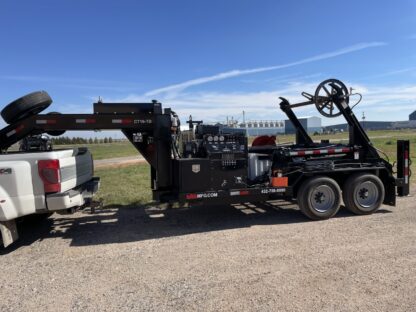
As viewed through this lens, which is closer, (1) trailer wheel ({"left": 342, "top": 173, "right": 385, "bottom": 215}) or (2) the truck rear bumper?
(2) the truck rear bumper

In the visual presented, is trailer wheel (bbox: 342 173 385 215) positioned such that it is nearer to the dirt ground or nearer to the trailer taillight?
the dirt ground

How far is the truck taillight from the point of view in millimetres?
5500

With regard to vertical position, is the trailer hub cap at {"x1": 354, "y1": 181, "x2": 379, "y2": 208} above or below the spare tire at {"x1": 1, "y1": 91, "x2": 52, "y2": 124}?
below

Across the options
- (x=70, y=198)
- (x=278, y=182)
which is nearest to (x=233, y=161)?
(x=278, y=182)

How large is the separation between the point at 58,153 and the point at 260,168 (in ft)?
12.7

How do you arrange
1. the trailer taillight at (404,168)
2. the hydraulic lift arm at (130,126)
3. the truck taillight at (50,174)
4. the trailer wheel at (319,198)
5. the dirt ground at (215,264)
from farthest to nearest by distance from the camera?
the trailer taillight at (404,168), the trailer wheel at (319,198), the hydraulic lift arm at (130,126), the truck taillight at (50,174), the dirt ground at (215,264)

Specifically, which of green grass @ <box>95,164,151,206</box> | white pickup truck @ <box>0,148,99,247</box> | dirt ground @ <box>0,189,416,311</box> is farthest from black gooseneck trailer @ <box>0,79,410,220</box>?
green grass @ <box>95,164,151,206</box>

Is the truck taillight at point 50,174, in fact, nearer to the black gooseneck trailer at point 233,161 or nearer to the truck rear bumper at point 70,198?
the truck rear bumper at point 70,198

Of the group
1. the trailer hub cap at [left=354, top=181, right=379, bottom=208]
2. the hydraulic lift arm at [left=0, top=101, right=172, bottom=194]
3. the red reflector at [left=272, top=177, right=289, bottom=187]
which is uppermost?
the hydraulic lift arm at [left=0, top=101, right=172, bottom=194]

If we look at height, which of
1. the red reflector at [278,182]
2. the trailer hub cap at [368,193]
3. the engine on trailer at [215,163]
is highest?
the engine on trailer at [215,163]

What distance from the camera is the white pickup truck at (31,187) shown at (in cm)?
530

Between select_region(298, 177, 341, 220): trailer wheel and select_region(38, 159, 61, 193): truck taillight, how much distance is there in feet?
14.5

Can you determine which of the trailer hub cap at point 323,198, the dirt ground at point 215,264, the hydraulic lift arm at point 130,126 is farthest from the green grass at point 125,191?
the trailer hub cap at point 323,198

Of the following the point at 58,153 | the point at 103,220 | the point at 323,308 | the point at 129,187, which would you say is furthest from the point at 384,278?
the point at 129,187
